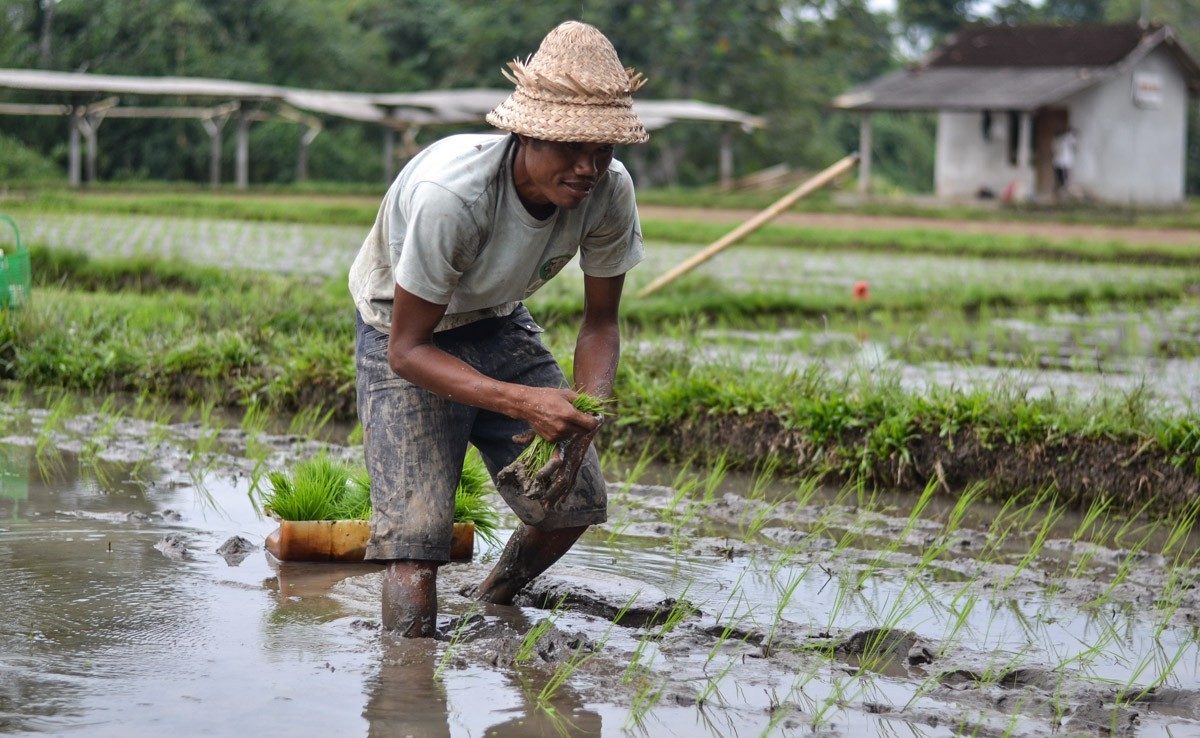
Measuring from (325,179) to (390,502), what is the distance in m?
24.0

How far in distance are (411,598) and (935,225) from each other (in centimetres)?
1676

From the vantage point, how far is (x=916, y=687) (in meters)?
2.95

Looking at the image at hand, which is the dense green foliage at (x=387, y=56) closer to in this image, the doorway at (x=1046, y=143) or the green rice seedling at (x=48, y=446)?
the doorway at (x=1046, y=143)

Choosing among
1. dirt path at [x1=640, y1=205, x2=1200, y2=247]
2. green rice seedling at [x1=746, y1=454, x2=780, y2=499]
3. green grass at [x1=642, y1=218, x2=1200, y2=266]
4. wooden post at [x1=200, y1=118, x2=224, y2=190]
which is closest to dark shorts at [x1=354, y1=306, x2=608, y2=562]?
green rice seedling at [x1=746, y1=454, x2=780, y2=499]

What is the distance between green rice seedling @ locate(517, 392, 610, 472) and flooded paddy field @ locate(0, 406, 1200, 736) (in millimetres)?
355

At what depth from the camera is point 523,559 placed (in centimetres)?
337

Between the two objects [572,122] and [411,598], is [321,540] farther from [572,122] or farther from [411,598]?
[572,122]

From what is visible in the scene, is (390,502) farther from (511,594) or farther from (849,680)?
(849,680)

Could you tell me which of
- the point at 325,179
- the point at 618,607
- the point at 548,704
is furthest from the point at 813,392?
the point at 325,179

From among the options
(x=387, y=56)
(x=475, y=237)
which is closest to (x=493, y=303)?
(x=475, y=237)

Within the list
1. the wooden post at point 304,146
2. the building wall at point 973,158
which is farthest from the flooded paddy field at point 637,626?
the building wall at point 973,158

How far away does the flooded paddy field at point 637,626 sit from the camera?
108 inches

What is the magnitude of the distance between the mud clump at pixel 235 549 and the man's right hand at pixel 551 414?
1.24 meters

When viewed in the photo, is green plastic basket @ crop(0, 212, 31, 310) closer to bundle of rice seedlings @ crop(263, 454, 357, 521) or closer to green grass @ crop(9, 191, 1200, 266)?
bundle of rice seedlings @ crop(263, 454, 357, 521)
